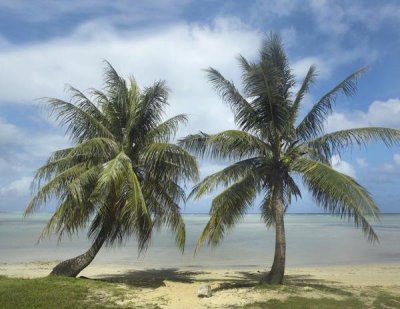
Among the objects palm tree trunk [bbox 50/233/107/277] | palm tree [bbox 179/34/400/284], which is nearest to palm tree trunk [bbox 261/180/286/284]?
palm tree [bbox 179/34/400/284]

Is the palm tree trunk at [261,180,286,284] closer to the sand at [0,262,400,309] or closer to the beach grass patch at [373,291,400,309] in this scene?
the sand at [0,262,400,309]

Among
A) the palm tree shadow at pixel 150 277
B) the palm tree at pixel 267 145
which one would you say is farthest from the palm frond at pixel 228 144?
the palm tree shadow at pixel 150 277

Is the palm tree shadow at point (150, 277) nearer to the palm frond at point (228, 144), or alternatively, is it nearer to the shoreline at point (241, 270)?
the shoreline at point (241, 270)

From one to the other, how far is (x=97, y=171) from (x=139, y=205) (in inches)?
66.6

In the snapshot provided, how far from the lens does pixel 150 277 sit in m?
17.5

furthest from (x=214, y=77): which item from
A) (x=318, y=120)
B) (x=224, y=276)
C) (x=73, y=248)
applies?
(x=73, y=248)

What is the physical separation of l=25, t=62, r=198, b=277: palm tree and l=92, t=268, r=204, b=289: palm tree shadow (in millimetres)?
1441

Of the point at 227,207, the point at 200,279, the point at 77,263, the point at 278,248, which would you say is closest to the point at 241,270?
the point at 200,279

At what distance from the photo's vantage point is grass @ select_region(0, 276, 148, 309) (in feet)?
34.8

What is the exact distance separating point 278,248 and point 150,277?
234 inches

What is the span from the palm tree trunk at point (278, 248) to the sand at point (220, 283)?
1.63 feet

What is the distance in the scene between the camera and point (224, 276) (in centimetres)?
1797

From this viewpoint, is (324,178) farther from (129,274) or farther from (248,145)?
(129,274)

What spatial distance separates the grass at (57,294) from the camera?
34.8 ft
